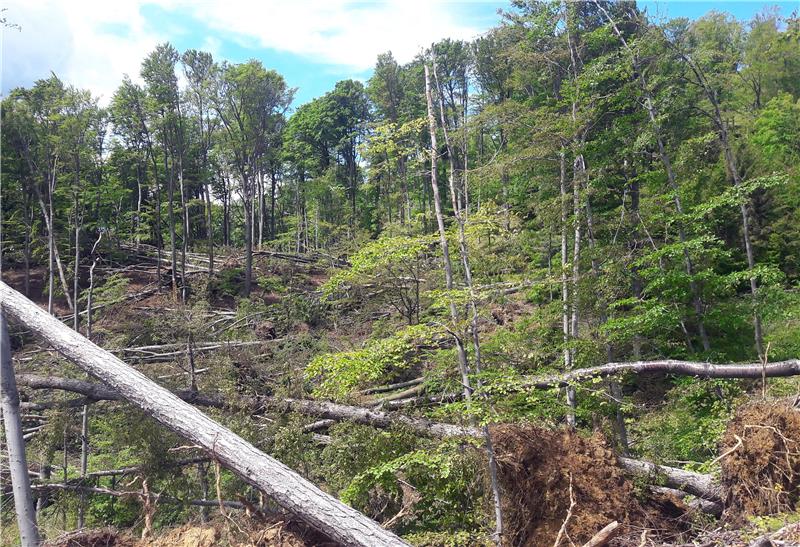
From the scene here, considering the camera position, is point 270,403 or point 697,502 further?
point 270,403

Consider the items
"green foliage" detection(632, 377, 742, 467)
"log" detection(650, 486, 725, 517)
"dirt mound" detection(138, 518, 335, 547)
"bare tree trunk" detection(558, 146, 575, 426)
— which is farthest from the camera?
"bare tree trunk" detection(558, 146, 575, 426)

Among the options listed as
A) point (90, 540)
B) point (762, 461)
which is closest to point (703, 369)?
point (762, 461)

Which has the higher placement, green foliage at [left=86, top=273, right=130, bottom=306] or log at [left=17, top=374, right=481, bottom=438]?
green foliage at [left=86, top=273, right=130, bottom=306]

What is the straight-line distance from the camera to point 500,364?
22.6 ft

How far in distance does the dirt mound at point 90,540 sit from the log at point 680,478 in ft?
18.4

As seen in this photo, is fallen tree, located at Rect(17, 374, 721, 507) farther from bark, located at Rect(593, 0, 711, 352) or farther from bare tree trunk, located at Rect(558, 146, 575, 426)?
bark, located at Rect(593, 0, 711, 352)

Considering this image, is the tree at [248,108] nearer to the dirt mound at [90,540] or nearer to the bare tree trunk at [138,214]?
the bare tree trunk at [138,214]

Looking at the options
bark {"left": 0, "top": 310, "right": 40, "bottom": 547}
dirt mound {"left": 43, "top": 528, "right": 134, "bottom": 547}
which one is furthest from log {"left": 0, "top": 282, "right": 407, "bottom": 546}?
dirt mound {"left": 43, "top": 528, "right": 134, "bottom": 547}

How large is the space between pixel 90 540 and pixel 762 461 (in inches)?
268

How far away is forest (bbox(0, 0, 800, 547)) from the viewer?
530 centimetres

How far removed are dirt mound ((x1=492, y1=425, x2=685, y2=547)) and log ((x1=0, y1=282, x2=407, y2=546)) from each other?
1655 mm

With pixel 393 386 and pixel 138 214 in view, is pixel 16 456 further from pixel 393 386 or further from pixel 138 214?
pixel 138 214

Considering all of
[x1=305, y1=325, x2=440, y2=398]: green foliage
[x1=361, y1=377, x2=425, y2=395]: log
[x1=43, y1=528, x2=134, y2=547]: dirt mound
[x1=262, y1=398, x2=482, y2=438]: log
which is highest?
[x1=305, y1=325, x2=440, y2=398]: green foliage

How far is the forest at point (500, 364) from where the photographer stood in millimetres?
5301
